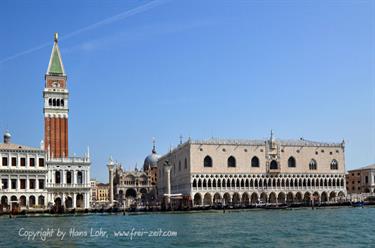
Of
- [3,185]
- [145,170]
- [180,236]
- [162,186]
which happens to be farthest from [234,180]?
[180,236]

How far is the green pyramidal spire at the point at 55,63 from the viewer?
2928 inches

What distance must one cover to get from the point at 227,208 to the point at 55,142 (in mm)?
22132

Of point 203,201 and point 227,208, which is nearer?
point 227,208

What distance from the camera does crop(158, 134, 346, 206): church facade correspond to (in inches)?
3105

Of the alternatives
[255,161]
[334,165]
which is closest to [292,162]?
[255,161]

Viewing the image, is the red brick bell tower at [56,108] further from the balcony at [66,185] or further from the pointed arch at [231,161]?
the pointed arch at [231,161]

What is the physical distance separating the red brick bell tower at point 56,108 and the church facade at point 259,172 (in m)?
15.2

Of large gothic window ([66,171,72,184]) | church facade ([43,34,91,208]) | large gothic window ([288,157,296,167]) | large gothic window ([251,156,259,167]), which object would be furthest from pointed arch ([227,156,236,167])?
large gothic window ([66,171,72,184])

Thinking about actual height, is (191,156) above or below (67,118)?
below

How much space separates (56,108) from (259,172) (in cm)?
2830

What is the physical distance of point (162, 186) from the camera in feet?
324

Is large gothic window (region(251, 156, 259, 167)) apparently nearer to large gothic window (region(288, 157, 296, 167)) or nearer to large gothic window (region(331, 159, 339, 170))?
large gothic window (region(288, 157, 296, 167))

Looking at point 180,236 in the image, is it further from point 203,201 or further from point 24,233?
point 203,201

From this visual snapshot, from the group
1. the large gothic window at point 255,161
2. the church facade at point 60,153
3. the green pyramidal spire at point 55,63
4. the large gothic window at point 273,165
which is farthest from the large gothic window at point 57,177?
the large gothic window at point 273,165
